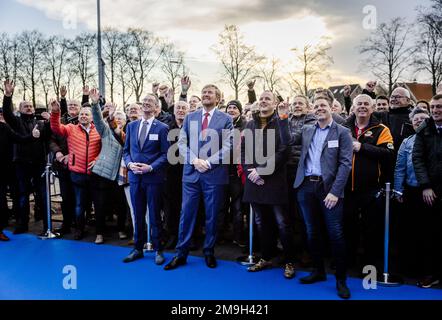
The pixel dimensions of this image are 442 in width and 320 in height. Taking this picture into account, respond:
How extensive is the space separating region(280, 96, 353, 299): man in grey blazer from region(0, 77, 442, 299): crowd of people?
0.03ft

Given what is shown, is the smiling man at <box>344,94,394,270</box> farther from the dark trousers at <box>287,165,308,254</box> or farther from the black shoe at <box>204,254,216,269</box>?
the black shoe at <box>204,254,216,269</box>

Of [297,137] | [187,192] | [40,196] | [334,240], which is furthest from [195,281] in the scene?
[40,196]

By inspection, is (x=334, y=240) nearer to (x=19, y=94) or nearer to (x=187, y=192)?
(x=187, y=192)

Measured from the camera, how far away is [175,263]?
4.16 m

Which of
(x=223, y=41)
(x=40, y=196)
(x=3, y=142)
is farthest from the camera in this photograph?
(x=223, y=41)

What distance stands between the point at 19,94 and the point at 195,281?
21.6 metres

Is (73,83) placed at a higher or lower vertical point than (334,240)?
higher

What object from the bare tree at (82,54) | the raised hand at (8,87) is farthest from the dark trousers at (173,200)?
the bare tree at (82,54)

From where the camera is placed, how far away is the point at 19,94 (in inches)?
841

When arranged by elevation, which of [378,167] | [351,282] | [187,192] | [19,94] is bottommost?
[351,282]

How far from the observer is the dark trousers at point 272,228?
12.9 feet

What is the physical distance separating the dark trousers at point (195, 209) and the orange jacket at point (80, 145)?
1.77 meters

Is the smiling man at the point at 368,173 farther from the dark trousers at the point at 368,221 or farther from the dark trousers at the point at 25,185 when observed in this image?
the dark trousers at the point at 25,185

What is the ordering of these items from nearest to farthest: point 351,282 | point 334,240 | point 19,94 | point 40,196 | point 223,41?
point 334,240, point 351,282, point 40,196, point 19,94, point 223,41
